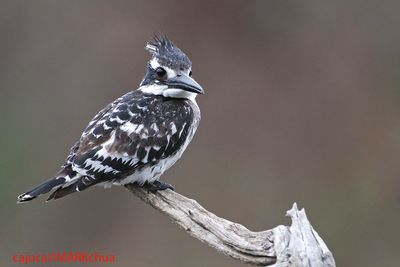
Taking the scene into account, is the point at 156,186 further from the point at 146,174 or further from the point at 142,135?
the point at 142,135

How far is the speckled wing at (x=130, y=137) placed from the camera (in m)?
4.64

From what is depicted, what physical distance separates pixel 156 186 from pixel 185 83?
650mm

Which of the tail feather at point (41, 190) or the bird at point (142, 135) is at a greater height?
the bird at point (142, 135)

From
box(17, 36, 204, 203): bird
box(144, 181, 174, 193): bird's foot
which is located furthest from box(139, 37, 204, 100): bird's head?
box(144, 181, 174, 193): bird's foot

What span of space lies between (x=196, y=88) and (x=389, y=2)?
14.0 ft

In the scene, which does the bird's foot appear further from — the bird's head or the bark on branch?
the bird's head

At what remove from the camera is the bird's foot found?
4.78 metres

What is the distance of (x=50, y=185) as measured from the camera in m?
4.46

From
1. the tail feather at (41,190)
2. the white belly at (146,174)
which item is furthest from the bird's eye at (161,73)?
the tail feather at (41,190)

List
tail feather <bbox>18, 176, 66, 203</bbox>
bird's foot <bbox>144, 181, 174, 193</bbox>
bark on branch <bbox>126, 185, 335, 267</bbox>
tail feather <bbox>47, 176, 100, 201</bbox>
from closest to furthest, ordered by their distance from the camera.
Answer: bark on branch <bbox>126, 185, 335, 267</bbox> < tail feather <bbox>18, 176, 66, 203</bbox> < tail feather <bbox>47, 176, 100, 201</bbox> < bird's foot <bbox>144, 181, 174, 193</bbox>

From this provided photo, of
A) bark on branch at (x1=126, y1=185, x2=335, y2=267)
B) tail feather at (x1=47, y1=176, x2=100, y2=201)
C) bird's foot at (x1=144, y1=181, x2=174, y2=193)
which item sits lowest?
bark on branch at (x1=126, y1=185, x2=335, y2=267)

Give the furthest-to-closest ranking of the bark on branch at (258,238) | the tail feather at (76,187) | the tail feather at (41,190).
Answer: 1. the tail feather at (76,187)
2. the tail feather at (41,190)
3. the bark on branch at (258,238)

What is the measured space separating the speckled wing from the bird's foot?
137 millimetres

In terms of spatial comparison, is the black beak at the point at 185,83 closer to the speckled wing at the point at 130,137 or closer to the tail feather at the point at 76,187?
the speckled wing at the point at 130,137
